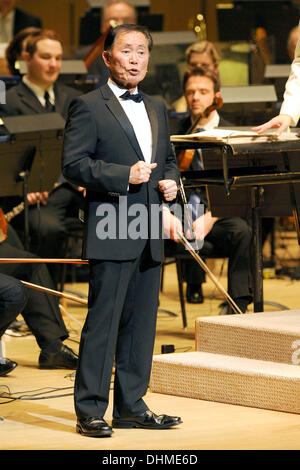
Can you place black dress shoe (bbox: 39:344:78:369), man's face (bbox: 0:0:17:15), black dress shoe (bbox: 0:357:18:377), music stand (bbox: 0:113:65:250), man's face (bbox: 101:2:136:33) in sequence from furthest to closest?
man's face (bbox: 0:0:17:15) < man's face (bbox: 101:2:136:33) < music stand (bbox: 0:113:65:250) < black dress shoe (bbox: 39:344:78:369) < black dress shoe (bbox: 0:357:18:377)

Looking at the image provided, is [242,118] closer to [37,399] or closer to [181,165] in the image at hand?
[181,165]

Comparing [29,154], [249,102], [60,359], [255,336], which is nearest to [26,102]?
[29,154]

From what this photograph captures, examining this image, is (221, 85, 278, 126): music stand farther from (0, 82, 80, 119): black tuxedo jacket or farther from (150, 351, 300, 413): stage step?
(150, 351, 300, 413): stage step

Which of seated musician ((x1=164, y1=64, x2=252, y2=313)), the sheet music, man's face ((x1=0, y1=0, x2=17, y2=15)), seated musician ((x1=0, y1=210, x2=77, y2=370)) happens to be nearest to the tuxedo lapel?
the sheet music

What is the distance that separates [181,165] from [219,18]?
2.98 meters

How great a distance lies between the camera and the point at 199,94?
5.16 metres

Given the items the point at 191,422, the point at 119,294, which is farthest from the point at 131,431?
the point at 119,294

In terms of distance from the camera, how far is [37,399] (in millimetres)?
3652

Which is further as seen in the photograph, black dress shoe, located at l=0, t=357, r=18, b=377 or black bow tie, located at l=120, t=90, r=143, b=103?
black dress shoe, located at l=0, t=357, r=18, b=377

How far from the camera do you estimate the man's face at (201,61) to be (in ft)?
17.6

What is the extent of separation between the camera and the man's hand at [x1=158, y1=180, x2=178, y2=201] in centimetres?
305

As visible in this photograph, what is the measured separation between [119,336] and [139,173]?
571 mm

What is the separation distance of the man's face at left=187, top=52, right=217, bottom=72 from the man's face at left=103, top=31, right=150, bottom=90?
2.33 m

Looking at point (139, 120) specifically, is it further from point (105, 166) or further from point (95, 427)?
point (95, 427)
